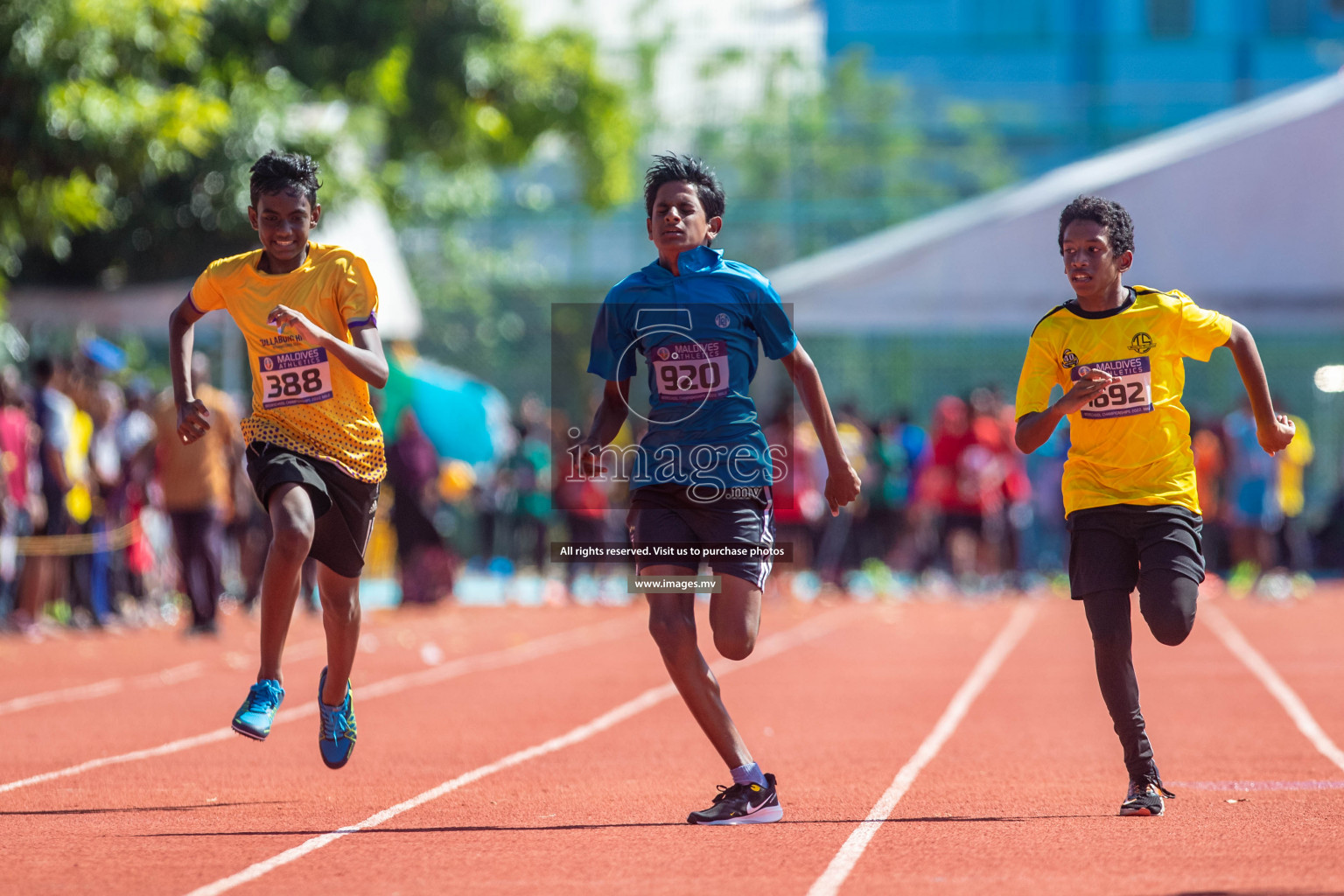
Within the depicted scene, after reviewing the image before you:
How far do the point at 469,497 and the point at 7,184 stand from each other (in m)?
11.5

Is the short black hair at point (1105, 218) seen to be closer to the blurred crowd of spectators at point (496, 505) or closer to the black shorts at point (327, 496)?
the black shorts at point (327, 496)

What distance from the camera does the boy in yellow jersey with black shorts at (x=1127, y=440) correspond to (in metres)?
6.25

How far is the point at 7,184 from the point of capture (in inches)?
596

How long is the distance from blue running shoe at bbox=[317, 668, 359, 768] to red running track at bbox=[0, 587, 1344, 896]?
155 millimetres

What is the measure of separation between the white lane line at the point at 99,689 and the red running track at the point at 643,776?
0.15 ft

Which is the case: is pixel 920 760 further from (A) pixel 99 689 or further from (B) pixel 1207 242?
(B) pixel 1207 242

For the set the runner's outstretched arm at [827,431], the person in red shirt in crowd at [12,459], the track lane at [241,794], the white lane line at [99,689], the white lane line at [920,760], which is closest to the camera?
the white lane line at [920,760]

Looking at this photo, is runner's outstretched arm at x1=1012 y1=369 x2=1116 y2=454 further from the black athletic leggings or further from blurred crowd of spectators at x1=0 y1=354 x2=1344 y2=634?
blurred crowd of spectators at x1=0 y1=354 x2=1344 y2=634

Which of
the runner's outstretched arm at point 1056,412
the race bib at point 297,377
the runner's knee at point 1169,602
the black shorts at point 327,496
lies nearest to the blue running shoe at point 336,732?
the black shorts at point 327,496

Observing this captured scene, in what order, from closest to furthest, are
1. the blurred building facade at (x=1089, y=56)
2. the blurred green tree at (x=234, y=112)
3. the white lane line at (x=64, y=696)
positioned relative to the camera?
the white lane line at (x=64, y=696)
the blurred green tree at (x=234, y=112)
the blurred building facade at (x=1089, y=56)

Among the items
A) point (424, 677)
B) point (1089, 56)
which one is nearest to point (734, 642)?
point (424, 677)

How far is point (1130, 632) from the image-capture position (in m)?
6.28

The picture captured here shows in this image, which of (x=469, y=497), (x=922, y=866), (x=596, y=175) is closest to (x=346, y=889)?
(x=922, y=866)

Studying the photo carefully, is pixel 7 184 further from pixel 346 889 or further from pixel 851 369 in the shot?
pixel 851 369
